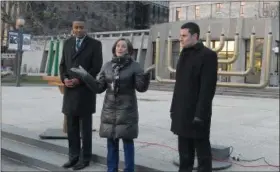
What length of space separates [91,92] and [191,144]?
1.79 meters

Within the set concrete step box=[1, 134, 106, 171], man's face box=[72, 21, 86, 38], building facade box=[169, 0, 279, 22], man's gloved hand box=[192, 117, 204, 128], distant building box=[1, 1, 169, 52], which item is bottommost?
concrete step box=[1, 134, 106, 171]

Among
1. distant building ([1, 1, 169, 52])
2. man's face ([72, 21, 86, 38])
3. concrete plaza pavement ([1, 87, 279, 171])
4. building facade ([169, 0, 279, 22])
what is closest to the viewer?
man's face ([72, 21, 86, 38])

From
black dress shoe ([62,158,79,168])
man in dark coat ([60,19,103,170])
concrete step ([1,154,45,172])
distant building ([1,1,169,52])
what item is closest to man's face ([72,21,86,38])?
man in dark coat ([60,19,103,170])

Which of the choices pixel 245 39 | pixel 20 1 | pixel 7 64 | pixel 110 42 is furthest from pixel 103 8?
pixel 7 64

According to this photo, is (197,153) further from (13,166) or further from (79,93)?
(13,166)

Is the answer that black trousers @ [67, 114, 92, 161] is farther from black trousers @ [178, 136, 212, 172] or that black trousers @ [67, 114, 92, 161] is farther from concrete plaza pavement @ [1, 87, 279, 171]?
black trousers @ [178, 136, 212, 172]

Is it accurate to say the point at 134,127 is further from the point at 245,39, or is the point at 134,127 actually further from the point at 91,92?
the point at 245,39

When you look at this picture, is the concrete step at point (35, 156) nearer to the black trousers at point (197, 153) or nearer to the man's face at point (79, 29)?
the black trousers at point (197, 153)

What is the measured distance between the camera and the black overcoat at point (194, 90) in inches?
157

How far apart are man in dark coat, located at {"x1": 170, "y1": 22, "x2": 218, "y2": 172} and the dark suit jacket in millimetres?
1637

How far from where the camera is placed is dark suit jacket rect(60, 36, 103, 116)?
5.47 meters

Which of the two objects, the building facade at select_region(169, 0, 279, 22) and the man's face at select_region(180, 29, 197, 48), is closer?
the man's face at select_region(180, 29, 197, 48)

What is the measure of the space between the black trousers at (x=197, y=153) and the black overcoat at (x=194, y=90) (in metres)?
0.13

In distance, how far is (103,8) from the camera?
1387 inches
